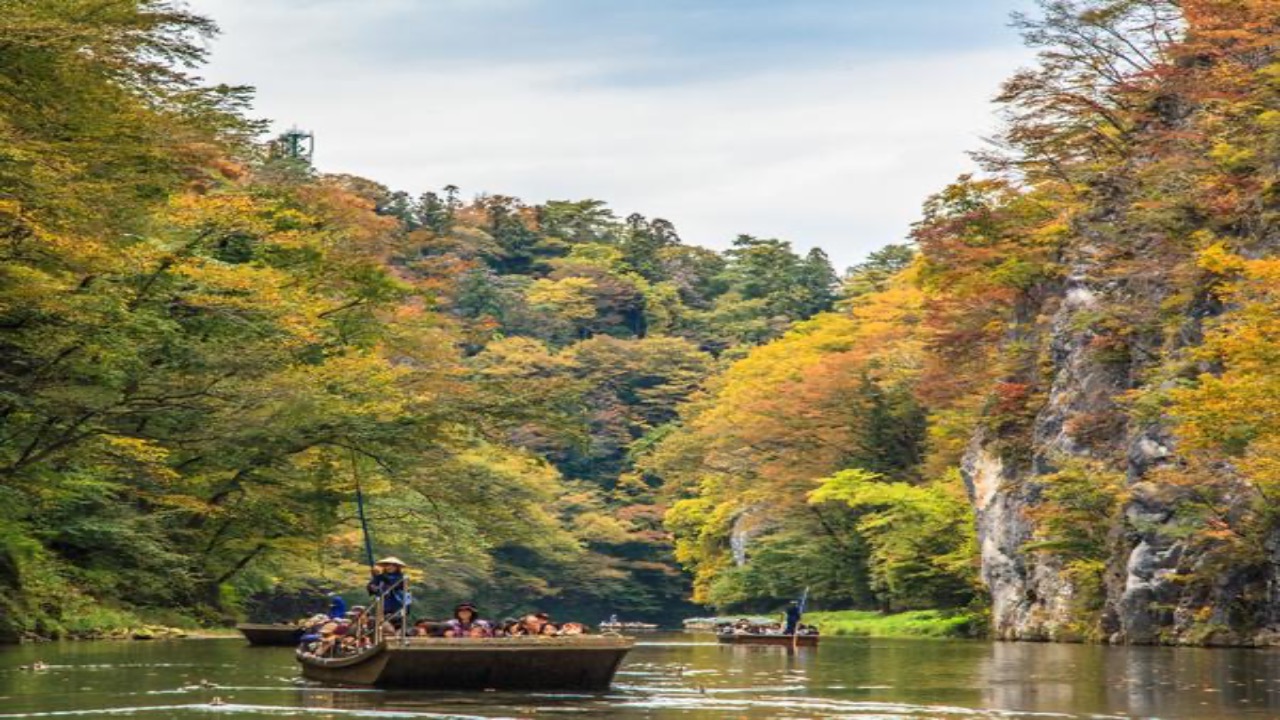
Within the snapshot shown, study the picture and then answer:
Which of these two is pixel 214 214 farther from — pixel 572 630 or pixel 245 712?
pixel 245 712

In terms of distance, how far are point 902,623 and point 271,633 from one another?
31.9 m

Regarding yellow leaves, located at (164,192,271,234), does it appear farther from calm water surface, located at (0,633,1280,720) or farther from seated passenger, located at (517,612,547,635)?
seated passenger, located at (517,612,547,635)

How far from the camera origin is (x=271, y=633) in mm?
48219

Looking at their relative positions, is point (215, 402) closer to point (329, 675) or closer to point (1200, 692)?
point (329, 675)

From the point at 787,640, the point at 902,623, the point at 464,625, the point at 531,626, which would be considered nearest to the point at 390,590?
the point at 464,625

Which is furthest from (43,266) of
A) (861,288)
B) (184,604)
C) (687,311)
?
(687,311)

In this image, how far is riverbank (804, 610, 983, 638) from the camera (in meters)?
67.9

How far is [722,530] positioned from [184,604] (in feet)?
143

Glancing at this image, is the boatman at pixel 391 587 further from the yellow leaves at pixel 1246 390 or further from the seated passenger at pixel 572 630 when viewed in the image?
the yellow leaves at pixel 1246 390

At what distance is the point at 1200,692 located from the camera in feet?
97.6

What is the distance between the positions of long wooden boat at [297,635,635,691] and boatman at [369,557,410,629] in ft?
3.14

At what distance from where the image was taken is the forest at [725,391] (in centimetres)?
3559

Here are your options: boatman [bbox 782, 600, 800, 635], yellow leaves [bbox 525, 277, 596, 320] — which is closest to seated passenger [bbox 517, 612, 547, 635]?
boatman [bbox 782, 600, 800, 635]

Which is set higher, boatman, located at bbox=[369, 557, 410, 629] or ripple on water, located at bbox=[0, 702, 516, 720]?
boatman, located at bbox=[369, 557, 410, 629]
